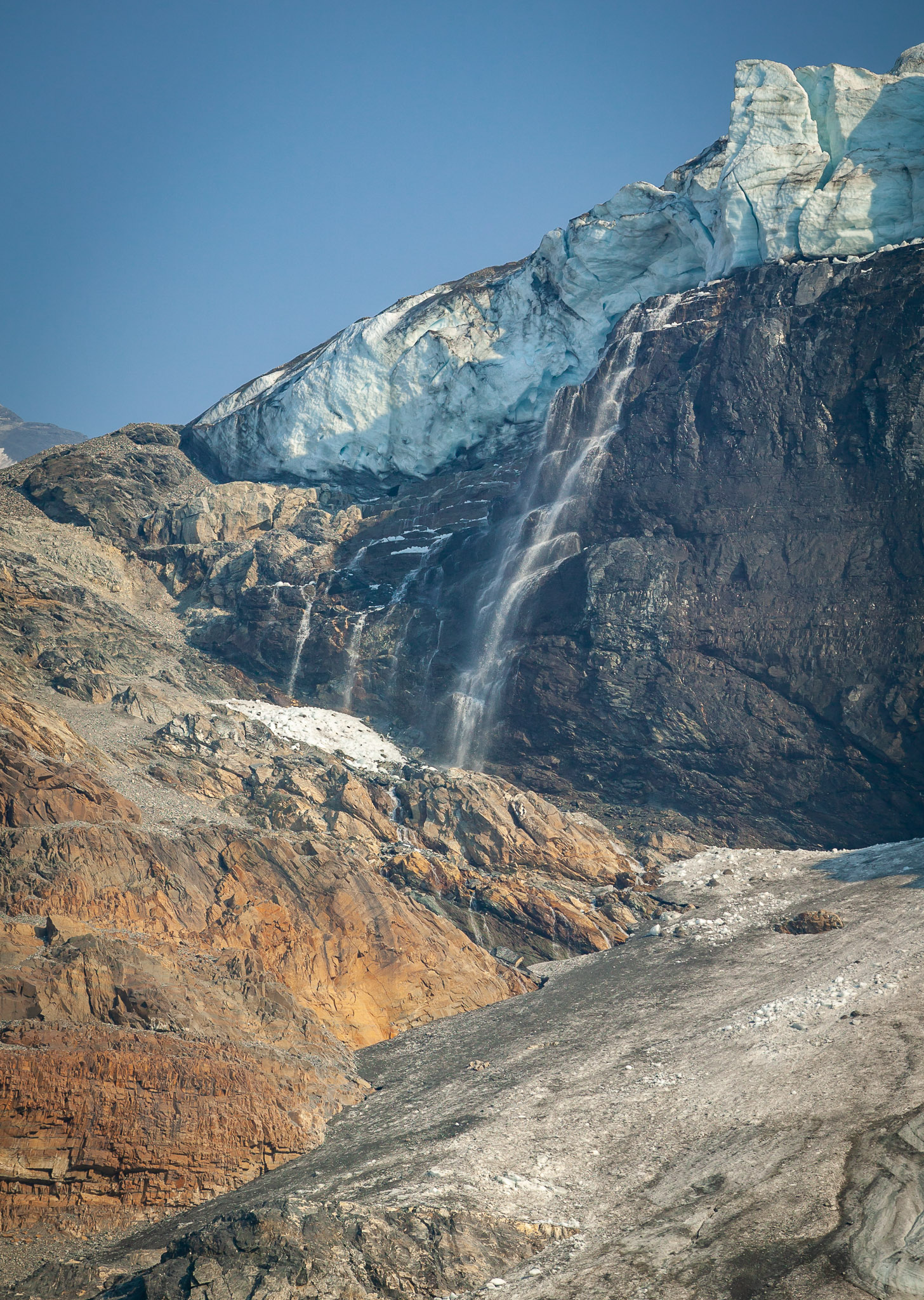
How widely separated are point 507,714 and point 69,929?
3728 cm

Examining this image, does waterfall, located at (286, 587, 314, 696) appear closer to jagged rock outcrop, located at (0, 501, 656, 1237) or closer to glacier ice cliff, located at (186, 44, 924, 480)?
jagged rock outcrop, located at (0, 501, 656, 1237)

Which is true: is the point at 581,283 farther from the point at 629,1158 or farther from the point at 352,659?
the point at 629,1158

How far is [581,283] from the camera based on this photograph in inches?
3314

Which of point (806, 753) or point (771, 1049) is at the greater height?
point (806, 753)

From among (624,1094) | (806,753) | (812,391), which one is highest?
(812,391)

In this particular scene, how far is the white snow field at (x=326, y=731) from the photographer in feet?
222

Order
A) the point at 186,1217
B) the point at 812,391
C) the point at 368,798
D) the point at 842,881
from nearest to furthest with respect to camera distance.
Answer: the point at 186,1217 < the point at 842,881 < the point at 368,798 < the point at 812,391

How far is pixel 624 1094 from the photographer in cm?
2983

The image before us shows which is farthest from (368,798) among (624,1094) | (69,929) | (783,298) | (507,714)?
(783,298)

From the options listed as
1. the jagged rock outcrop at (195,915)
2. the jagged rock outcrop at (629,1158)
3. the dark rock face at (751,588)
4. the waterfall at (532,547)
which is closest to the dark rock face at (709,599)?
the dark rock face at (751,588)

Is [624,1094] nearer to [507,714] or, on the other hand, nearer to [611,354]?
[507,714]

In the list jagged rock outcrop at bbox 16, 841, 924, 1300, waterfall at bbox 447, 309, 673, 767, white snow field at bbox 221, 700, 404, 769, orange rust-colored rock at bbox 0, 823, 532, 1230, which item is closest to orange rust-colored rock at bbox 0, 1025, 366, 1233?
orange rust-colored rock at bbox 0, 823, 532, 1230

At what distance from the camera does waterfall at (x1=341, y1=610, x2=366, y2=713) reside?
76.5 metres

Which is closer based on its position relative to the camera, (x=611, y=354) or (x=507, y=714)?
(x=507, y=714)
